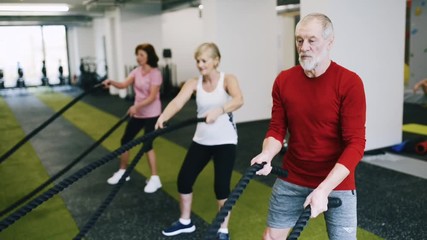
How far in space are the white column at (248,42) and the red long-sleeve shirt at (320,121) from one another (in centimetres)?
626

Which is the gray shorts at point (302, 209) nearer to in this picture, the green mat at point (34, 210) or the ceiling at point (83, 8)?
the green mat at point (34, 210)

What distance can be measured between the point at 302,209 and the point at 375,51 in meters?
4.18

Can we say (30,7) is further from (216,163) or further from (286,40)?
(216,163)

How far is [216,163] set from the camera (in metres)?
3.20

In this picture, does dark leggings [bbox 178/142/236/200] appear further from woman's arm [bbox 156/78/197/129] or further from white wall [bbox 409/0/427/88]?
white wall [bbox 409/0/427/88]

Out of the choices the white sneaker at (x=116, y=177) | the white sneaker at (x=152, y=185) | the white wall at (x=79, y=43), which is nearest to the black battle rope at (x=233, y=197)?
the white sneaker at (x=152, y=185)

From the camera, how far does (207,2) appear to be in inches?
326

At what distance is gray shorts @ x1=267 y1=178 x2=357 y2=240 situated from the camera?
1993mm

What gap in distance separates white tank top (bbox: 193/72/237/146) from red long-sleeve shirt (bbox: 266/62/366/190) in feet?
3.43

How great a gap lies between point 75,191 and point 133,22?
9484 mm

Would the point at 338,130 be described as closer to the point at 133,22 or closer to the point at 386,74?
the point at 386,74

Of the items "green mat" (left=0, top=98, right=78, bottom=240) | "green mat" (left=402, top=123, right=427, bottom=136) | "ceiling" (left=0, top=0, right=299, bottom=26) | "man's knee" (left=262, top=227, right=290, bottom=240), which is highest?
"ceiling" (left=0, top=0, right=299, bottom=26)

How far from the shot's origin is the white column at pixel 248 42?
820 centimetres

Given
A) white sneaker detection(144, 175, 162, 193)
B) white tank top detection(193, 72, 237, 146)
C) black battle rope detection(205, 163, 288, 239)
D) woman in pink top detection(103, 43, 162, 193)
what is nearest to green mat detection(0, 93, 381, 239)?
white sneaker detection(144, 175, 162, 193)
